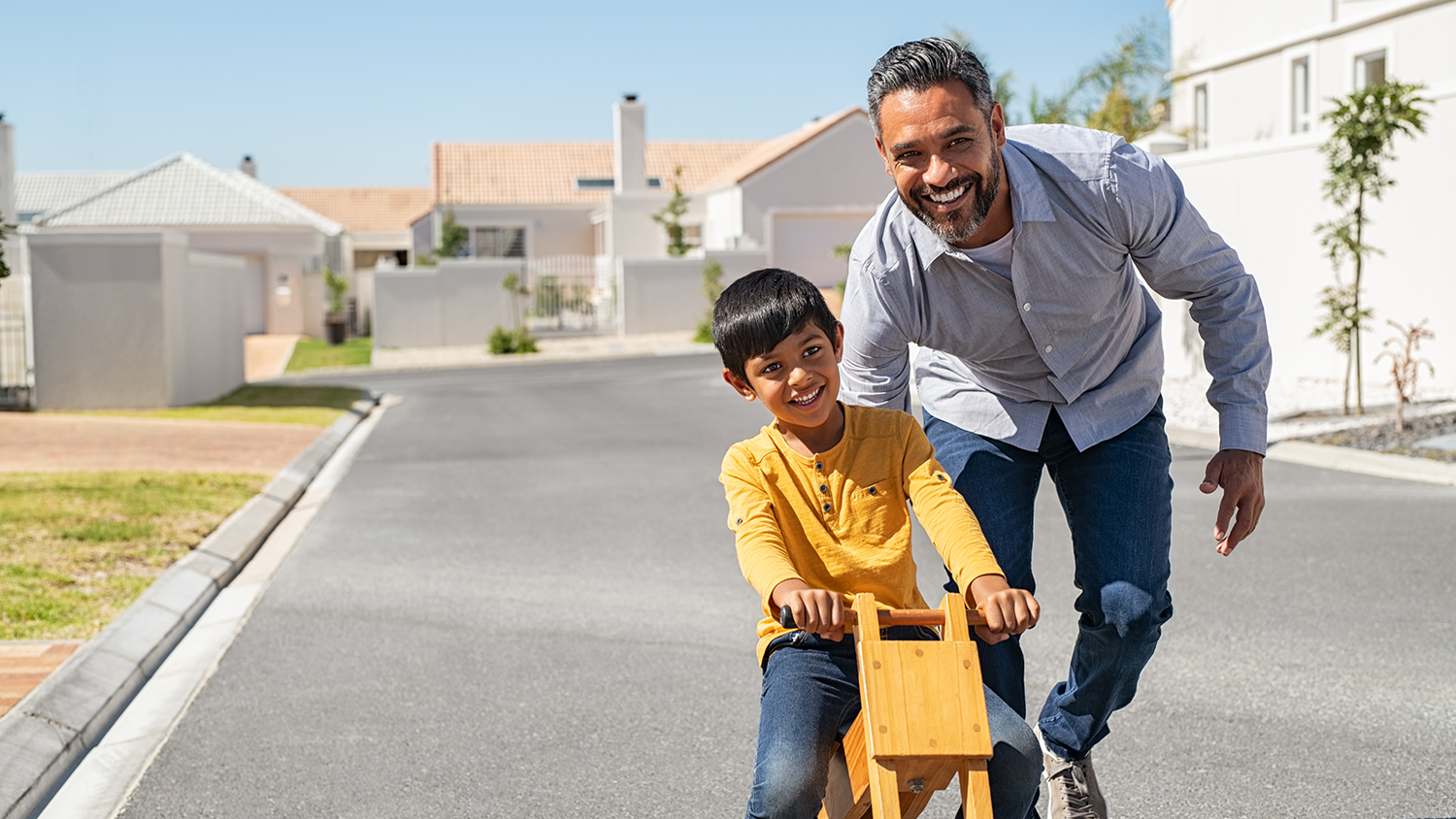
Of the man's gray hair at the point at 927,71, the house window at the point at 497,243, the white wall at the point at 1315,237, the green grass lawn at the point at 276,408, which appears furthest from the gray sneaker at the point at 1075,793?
the house window at the point at 497,243

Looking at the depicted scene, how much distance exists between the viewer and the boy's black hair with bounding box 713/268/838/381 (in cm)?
295

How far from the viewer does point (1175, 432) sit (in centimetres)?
1277

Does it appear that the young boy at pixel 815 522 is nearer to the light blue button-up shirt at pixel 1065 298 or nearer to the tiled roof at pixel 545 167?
the light blue button-up shirt at pixel 1065 298

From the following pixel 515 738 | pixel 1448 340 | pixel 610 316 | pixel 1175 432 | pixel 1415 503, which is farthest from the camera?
pixel 610 316

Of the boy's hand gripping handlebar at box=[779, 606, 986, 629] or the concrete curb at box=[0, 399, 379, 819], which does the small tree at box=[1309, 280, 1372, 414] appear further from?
the boy's hand gripping handlebar at box=[779, 606, 986, 629]

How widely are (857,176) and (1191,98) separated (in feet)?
59.5

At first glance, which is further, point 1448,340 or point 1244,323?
point 1448,340

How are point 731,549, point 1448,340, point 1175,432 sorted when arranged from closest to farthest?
point 731,549
point 1175,432
point 1448,340

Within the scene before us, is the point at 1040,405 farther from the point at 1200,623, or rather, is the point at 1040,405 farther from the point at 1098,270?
the point at 1200,623

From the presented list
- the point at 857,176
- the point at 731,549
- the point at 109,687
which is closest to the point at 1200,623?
the point at 731,549

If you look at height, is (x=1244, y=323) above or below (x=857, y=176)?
below

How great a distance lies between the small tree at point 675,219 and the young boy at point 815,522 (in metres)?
39.1

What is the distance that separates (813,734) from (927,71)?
4.65 ft

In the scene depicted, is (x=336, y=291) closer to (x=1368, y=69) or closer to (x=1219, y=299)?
(x=1368, y=69)
